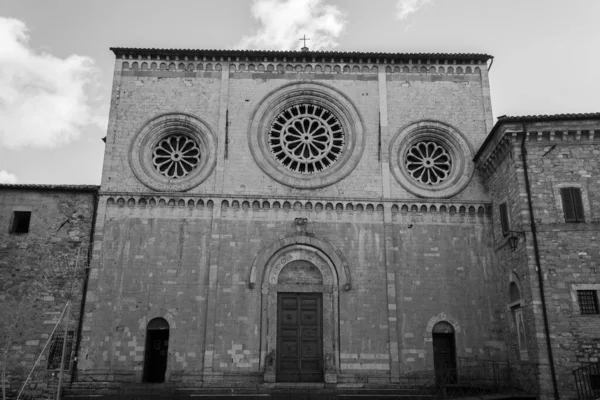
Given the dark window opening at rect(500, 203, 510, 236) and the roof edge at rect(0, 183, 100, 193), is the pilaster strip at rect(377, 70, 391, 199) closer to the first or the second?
the dark window opening at rect(500, 203, 510, 236)

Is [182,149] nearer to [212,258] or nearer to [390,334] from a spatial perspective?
[212,258]

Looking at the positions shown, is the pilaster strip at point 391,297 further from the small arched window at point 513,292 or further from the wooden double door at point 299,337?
the small arched window at point 513,292

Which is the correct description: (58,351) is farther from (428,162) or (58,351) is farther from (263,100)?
(428,162)

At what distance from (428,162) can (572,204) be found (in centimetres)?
610

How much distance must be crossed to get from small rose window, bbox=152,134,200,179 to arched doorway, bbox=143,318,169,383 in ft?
19.5

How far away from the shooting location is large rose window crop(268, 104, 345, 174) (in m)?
22.6

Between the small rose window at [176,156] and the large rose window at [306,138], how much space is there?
3.30 metres

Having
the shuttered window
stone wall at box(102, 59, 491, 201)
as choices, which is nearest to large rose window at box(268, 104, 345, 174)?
stone wall at box(102, 59, 491, 201)

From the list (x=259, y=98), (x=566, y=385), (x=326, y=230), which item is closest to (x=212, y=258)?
(x=326, y=230)

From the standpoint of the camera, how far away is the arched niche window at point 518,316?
18.5 m

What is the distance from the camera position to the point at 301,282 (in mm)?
21047

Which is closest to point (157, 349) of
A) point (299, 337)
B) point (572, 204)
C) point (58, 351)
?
point (58, 351)

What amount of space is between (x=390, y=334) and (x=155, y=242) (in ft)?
31.5

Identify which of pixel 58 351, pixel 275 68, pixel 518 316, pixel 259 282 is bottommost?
pixel 58 351
